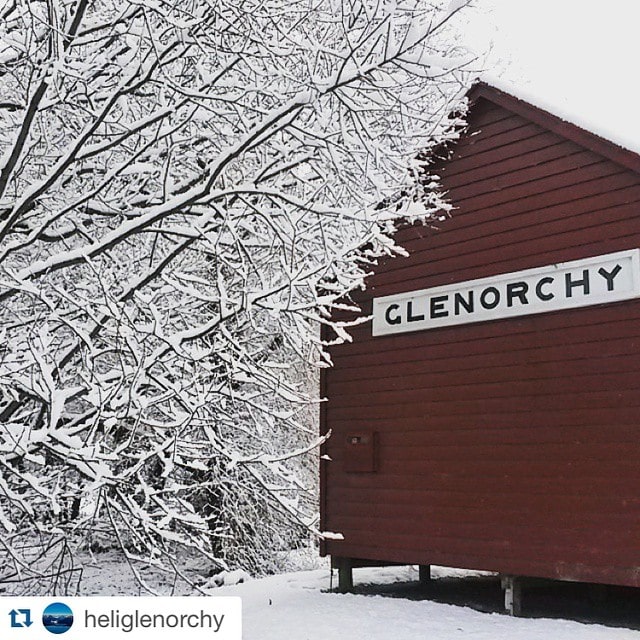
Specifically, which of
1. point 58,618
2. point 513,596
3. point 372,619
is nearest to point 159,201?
point 58,618

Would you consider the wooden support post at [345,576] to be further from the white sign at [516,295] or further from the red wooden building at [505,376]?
the white sign at [516,295]

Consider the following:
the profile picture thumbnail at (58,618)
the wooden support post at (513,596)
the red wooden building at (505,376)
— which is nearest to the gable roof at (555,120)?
the red wooden building at (505,376)

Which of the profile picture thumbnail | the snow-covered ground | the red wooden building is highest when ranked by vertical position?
the red wooden building

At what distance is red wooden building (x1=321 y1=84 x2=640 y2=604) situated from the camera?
790cm

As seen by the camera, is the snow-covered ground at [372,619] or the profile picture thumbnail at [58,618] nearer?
the profile picture thumbnail at [58,618]

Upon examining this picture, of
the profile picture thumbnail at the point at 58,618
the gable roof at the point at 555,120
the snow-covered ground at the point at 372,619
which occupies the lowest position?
the snow-covered ground at the point at 372,619

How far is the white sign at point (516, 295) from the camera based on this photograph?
26.2 ft

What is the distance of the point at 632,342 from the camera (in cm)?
778

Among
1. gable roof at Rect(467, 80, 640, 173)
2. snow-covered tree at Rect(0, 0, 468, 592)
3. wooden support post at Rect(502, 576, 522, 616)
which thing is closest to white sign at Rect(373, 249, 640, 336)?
gable roof at Rect(467, 80, 640, 173)

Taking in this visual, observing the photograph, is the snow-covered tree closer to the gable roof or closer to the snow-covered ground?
the snow-covered ground

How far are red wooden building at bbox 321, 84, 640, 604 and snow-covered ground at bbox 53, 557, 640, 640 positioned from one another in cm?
46

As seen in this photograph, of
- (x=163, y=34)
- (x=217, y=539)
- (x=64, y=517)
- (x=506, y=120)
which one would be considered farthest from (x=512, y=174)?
(x=217, y=539)

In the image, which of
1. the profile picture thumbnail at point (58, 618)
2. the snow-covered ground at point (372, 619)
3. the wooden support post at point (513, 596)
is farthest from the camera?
the wooden support post at point (513, 596)

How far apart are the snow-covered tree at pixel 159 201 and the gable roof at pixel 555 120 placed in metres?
1.88
